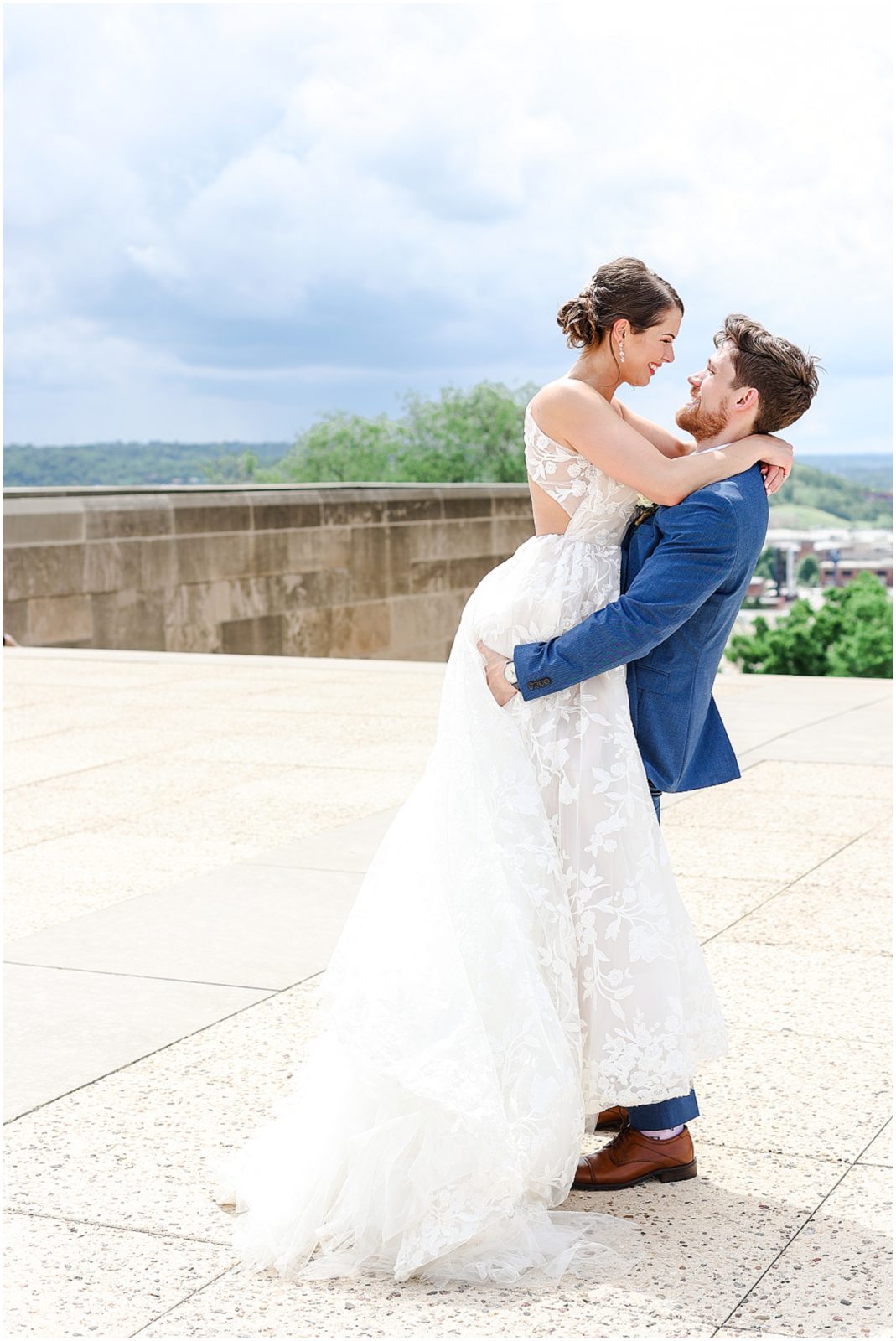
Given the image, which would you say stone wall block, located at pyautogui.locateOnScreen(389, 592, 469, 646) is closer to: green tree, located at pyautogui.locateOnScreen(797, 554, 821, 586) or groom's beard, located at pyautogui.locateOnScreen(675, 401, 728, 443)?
green tree, located at pyautogui.locateOnScreen(797, 554, 821, 586)

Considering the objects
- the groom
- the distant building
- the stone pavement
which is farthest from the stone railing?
the distant building

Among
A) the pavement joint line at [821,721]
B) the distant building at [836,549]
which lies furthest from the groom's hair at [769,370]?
the distant building at [836,549]

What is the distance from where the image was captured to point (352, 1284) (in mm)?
3094

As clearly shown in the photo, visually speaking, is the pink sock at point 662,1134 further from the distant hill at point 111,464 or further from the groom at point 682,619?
the distant hill at point 111,464

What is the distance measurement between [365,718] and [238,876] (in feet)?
13.2

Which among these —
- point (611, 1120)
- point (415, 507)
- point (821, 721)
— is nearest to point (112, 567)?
point (415, 507)

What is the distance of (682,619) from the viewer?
3316 millimetres

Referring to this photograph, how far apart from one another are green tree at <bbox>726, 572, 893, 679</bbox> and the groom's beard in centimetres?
1802

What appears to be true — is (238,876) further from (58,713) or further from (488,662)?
(58,713)

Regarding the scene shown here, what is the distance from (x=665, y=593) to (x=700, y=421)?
1.43 feet

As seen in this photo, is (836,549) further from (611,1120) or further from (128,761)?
(611,1120)

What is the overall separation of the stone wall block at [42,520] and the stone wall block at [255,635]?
2.08 metres

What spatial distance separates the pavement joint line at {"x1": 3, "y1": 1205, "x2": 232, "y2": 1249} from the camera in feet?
10.7

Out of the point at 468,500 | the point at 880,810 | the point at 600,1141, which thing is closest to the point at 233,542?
the point at 468,500
